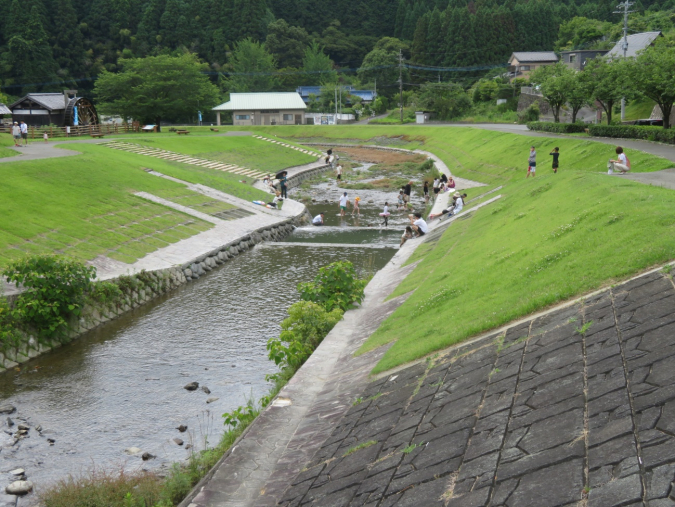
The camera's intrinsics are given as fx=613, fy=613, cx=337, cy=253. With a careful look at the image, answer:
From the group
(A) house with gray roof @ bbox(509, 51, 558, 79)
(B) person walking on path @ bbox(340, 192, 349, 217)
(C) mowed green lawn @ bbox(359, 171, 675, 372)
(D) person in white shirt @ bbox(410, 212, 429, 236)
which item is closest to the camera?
(C) mowed green lawn @ bbox(359, 171, 675, 372)

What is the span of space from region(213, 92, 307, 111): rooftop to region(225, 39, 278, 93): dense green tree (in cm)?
1704

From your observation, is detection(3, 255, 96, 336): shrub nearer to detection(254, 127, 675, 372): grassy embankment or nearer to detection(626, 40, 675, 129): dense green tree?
detection(254, 127, 675, 372): grassy embankment

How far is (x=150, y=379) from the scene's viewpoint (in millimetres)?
15867

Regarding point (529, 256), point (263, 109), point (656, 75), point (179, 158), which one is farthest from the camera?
point (263, 109)

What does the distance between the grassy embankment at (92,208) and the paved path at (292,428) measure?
1298 cm

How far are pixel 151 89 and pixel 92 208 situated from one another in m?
52.2

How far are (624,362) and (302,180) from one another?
53624 mm

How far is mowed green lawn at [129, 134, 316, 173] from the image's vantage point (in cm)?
5620

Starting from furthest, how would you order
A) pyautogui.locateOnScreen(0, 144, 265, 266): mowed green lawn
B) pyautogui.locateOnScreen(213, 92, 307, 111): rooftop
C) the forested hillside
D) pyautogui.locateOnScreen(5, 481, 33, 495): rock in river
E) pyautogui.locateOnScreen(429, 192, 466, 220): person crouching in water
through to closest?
the forested hillside < pyautogui.locateOnScreen(213, 92, 307, 111): rooftop < pyautogui.locateOnScreen(429, 192, 466, 220): person crouching in water < pyautogui.locateOnScreen(0, 144, 265, 266): mowed green lawn < pyautogui.locateOnScreen(5, 481, 33, 495): rock in river

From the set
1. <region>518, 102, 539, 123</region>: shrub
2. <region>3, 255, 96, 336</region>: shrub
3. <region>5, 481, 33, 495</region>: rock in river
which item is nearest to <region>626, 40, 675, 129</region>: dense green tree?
<region>3, 255, 96, 336</region>: shrub

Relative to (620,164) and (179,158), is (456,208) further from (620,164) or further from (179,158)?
(179,158)

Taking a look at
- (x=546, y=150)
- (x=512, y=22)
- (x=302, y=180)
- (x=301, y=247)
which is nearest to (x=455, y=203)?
(x=301, y=247)

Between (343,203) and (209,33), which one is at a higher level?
(209,33)

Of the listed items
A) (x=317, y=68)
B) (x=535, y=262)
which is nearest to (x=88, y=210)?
(x=535, y=262)
